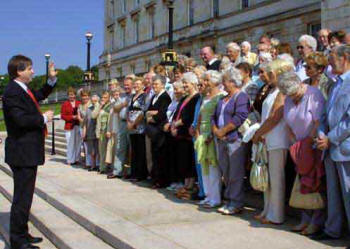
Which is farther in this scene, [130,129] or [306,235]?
[130,129]

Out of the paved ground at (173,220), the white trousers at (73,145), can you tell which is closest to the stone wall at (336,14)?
the white trousers at (73,145)

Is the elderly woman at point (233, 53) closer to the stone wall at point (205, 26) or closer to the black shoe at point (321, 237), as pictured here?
the black shoe at point (321, 237)

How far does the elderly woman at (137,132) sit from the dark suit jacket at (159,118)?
Result: 1.79 ft

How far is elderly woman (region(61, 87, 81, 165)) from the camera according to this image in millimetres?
13242

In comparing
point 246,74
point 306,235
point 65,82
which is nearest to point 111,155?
point 246,74

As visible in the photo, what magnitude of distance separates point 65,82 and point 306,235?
132 meters

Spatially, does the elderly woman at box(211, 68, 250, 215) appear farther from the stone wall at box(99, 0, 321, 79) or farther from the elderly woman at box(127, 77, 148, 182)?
the stone wall at box(99, 0, 321, 79)

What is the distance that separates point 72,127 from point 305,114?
8.96 metres

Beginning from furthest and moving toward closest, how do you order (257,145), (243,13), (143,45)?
(143,45)
(243,13)
(257,145)

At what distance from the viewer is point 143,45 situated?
176 ft

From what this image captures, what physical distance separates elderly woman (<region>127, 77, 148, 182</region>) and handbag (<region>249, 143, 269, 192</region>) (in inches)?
144

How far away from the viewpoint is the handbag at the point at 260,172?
5.93 metres

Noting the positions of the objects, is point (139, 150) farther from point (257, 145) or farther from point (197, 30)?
point (197, 30)

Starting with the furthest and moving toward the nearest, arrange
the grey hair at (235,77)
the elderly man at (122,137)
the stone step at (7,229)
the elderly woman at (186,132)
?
the elderly man at (122,137) → the elderly woman at (186,132) → the grey hair at (235,77) → the stone step at (7,229)
